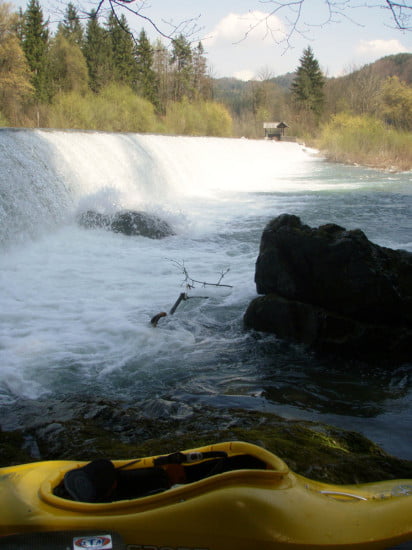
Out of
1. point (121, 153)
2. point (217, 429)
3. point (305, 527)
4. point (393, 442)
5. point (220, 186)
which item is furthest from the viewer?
point (220, 186)

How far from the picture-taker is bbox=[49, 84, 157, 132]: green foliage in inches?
1067

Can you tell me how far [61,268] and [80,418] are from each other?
4.35 metres

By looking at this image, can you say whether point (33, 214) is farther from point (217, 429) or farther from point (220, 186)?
point (220, 186)

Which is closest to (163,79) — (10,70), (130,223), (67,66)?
(67,66)

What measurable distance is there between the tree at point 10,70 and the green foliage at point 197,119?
10112 millimetres

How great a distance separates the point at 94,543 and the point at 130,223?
320 inches

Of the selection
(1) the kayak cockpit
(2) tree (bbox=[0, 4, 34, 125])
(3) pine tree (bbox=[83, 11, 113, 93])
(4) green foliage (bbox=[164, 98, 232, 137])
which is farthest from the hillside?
(1) the kayak cockpit

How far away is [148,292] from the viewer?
606 centimetres

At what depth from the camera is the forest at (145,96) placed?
26.3m

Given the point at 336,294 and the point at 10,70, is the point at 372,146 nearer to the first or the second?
the point at 10,70

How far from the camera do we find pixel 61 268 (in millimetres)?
7000

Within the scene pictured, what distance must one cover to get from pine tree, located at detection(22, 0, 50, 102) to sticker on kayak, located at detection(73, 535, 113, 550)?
3121 cm

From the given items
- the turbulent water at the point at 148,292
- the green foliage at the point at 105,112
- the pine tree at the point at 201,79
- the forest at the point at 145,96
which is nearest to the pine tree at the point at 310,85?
the forest at the point at 145,96

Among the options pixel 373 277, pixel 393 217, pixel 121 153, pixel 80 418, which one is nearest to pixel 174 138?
pixel 121 153
